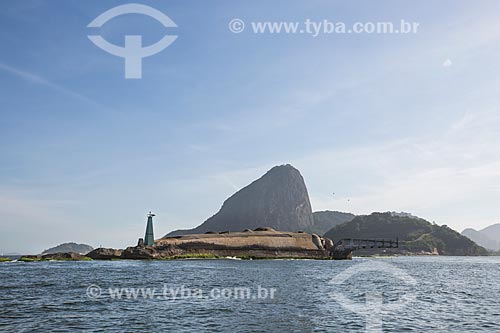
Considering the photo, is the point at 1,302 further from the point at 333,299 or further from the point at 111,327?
the point at 333,299

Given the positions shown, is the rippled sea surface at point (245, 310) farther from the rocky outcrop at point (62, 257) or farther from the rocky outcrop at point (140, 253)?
the rocky outcrop at point (62, 257)

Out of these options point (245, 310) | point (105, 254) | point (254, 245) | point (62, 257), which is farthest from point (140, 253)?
point (245, 310)

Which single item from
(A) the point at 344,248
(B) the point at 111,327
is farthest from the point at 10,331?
(A) the point at 344,248

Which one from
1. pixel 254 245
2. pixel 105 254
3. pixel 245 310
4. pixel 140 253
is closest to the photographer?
pixel 245 310

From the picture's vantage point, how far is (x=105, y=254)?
5507 inches

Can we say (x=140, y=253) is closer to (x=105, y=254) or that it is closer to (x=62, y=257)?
(x=105, y=254)

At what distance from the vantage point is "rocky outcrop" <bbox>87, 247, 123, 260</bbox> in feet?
458

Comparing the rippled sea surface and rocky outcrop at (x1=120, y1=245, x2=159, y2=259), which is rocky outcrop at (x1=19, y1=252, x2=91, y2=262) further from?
the rippled sea surface

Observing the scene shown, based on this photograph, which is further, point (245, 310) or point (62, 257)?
point (62, 257)

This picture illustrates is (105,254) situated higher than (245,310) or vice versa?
(245,310)

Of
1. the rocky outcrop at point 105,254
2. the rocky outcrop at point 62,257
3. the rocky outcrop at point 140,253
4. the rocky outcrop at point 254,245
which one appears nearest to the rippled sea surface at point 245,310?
the rocky outcrop at point 140,253

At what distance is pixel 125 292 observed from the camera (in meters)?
40.4

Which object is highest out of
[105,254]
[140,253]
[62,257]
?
[140,253]

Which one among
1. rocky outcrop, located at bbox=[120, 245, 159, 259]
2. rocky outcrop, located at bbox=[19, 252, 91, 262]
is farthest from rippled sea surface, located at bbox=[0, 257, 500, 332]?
rocky outcrop, located at bbox=[19, 252, 91, 262]
